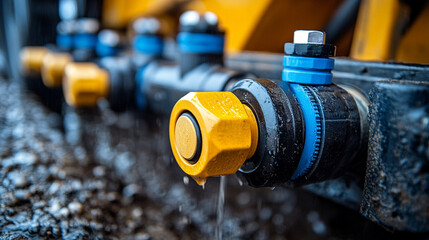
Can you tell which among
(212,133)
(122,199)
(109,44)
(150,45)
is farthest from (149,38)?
(212,133)

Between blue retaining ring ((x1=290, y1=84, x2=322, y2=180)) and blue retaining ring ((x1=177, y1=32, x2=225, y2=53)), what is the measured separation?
19.6 inches

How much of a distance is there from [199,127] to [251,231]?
0.76m

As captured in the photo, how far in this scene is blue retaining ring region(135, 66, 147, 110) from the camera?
1.33 metres

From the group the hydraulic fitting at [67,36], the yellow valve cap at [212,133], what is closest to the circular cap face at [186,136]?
the yellow valve cap at [212,133]

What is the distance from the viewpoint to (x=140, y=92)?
135cm

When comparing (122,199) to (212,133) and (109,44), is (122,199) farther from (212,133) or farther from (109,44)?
(109,44)

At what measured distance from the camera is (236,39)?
130 centimetres

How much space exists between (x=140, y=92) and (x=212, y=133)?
0.93m

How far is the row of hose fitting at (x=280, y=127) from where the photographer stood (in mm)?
491

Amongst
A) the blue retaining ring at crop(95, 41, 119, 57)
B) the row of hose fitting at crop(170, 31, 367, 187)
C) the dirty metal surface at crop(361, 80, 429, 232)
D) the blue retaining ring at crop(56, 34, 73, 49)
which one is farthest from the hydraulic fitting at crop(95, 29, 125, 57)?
the dirty metal surface at crop(361, 80, 429, 232)

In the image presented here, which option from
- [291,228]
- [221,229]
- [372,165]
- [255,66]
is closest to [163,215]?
[221,229]

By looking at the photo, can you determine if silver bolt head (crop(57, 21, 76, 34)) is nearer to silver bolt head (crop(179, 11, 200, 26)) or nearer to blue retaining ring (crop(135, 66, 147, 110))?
blue retaining ring (crop(135, 66, 147, 110))

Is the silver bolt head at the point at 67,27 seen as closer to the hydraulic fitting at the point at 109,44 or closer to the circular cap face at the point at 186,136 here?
the hydraulic fitting at the point at 109,44

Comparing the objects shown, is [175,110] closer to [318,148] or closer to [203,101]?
[203,101]
